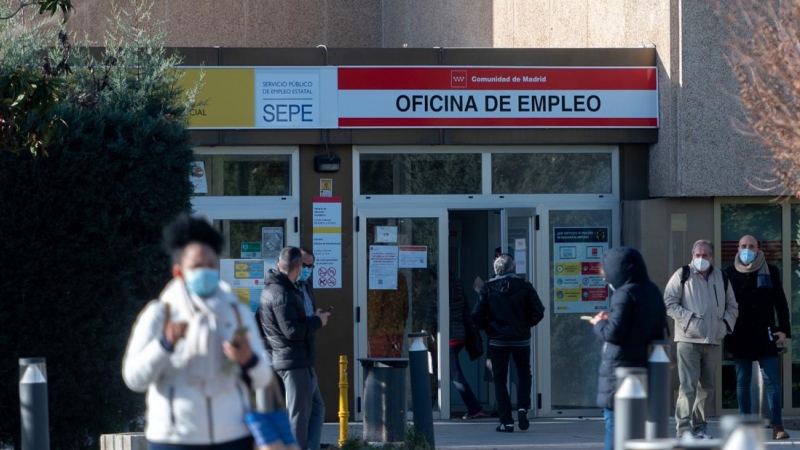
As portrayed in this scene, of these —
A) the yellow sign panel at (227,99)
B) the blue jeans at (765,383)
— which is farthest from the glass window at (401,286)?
the blue jeans at (765,383)

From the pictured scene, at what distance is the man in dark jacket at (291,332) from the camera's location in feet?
28.1

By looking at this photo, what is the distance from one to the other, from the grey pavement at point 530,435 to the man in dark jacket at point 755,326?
397mm

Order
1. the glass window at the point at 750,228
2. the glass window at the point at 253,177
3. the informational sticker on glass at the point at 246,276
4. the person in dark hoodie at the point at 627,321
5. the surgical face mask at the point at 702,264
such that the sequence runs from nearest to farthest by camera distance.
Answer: the person in dark hoodie at the point at 627,321, the surgical face mask at the point at 702,264, the informational sticker on glass at the point at 246,276, the glass window at the point at 253,177, the glass window at the point at 750,228

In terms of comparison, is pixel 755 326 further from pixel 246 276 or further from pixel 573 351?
pixel 246 276

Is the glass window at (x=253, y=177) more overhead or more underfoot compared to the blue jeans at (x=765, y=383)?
more overhead

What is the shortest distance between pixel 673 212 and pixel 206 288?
8.27 metres

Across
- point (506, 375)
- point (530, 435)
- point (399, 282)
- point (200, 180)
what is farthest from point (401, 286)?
point (200, 180)

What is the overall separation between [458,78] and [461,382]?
9.95 ft

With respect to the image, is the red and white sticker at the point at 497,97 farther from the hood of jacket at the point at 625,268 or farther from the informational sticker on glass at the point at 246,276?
the hood of jacket at the point at 625,268

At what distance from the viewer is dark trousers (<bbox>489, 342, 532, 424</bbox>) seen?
1155cm

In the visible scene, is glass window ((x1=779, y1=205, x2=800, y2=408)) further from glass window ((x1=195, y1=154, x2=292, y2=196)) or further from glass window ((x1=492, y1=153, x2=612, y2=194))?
glass window ((x1=195, y1=154, x2=292, y2=196))

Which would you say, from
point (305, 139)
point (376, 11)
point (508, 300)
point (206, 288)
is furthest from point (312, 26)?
point (206, 288)

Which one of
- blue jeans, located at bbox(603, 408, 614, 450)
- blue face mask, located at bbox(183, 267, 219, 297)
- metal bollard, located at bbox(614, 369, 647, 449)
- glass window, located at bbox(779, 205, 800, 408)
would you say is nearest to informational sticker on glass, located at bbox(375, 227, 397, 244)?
glass window, located at bbox(779, 205, 800, 408)

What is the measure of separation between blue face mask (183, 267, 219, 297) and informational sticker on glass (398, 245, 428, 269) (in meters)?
7.75
